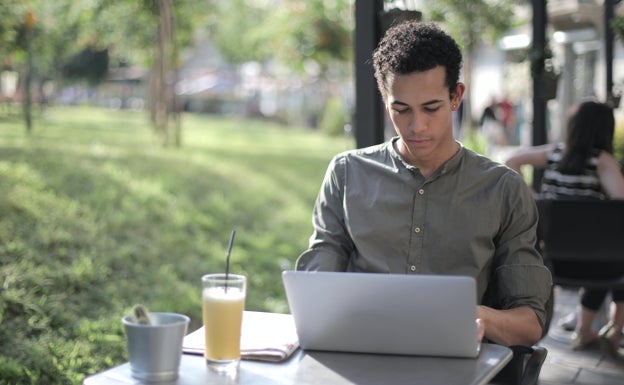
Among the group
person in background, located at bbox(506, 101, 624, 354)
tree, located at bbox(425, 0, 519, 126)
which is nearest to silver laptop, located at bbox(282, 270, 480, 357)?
person in background, located at bbox(506, 101, 624, 354)

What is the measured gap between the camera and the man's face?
1.98m

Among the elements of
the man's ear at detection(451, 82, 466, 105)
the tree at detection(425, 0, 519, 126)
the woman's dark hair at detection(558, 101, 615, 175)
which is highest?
the tree at detection(425, 0, 519, 126)

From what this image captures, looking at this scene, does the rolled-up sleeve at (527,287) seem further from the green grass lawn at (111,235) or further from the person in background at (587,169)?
the green grass lawn at (111,235)

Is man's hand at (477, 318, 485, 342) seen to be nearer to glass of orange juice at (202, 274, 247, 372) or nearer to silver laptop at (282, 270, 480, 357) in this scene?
silver laptop at (282, 270, 480, 357)

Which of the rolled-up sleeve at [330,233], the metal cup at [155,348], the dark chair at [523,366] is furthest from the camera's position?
the rolled-up sleeve at [330,233]

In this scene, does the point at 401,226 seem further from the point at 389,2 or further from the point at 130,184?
the point at 130,184

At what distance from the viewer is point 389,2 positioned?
3957 millimetres

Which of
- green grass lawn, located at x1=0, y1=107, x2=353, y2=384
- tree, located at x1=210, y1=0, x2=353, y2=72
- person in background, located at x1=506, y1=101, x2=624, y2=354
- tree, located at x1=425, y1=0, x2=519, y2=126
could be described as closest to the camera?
person in background, located at x1=506, y1=101, x2=624, y2=354

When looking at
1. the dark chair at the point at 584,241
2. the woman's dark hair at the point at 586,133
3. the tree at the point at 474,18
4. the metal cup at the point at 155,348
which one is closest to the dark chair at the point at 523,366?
the metal cup at the point at 155,348

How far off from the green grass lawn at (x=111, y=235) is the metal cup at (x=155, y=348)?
241 cm

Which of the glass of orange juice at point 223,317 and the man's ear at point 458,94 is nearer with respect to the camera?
the glass of orange juice at point 223,317

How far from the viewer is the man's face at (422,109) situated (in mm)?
1976

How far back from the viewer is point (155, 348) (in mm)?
1521

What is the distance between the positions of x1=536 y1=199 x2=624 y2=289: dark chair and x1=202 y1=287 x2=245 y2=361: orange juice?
2671 mm
